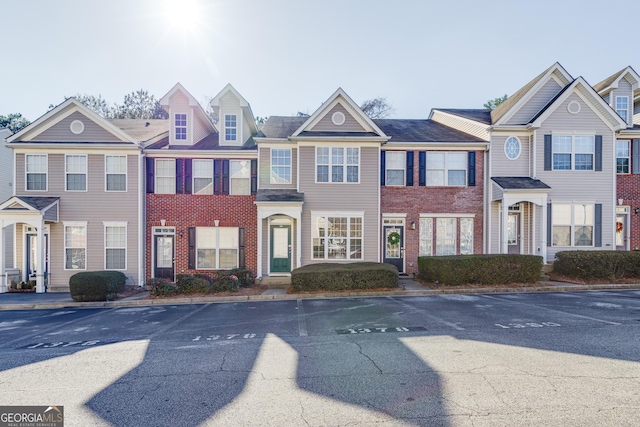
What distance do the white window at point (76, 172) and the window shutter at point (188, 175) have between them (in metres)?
4.35

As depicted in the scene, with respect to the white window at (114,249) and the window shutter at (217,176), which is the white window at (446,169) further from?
the white window at (114,249)

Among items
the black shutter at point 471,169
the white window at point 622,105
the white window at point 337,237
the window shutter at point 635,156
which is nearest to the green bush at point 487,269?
Answer: the white window at point 337,237

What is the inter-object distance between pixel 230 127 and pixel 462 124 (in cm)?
1188

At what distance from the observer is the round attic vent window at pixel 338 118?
15492 mm

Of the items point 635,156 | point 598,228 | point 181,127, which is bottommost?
point 598,228

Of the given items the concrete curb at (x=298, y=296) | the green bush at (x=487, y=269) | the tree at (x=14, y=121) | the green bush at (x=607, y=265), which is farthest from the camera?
the tree at (x=14, y=121)

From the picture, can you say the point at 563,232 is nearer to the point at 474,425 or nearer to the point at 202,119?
the point at 474,425

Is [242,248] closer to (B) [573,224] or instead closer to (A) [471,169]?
(A) [471,169]

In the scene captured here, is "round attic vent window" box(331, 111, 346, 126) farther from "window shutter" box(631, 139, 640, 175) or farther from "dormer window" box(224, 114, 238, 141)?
"window shutter" box(631, 139, 640, 175)

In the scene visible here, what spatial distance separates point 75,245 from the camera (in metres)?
15.3

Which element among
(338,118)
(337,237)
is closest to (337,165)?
(338,118)

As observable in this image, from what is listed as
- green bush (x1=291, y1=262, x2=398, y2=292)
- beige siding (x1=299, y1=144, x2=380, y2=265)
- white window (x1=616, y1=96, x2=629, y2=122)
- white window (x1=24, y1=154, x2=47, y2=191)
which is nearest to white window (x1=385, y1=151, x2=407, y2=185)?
beige siding (x1=299, y1=144, x2=380, y2=265)

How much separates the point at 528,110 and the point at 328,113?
935 centimetres

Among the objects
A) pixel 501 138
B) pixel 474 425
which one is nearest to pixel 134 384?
pixel 474 425
